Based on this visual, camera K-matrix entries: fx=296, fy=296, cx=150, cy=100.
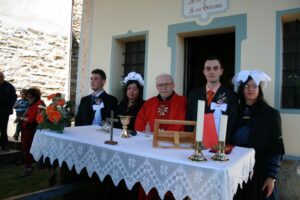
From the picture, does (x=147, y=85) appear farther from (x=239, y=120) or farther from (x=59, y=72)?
(x=59, y=72)

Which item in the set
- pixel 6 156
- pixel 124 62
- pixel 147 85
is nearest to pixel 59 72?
pixel 6 156

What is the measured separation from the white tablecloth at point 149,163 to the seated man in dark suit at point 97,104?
0.98 meters

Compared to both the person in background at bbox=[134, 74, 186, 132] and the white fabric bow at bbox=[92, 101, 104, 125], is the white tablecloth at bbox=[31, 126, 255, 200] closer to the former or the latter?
the person in background at bbox=[134, 74, 186, 132]

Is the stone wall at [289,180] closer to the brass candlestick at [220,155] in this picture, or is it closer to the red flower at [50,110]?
the brass candlestick at [220,155]

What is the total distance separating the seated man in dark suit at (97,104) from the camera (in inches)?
166

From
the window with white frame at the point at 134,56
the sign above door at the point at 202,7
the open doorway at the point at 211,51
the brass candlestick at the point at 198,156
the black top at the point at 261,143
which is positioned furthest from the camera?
the open doorway at the point at 211,51

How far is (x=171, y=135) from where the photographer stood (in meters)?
2.68

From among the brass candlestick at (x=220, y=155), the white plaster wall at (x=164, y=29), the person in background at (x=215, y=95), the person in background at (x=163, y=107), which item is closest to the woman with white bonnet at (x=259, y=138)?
the person in background at (x=215, y=95)

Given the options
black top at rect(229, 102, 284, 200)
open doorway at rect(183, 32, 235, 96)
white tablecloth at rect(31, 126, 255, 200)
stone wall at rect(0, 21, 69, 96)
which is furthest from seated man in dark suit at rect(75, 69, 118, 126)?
stone wall at rect(0, 21, 69, 96)

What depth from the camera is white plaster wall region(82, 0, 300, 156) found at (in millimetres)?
4133

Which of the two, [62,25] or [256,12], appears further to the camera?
[62,25]

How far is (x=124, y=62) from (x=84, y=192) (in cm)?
333

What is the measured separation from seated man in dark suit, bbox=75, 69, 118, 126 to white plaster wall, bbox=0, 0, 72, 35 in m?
7.64

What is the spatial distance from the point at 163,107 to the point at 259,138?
3.75ft
